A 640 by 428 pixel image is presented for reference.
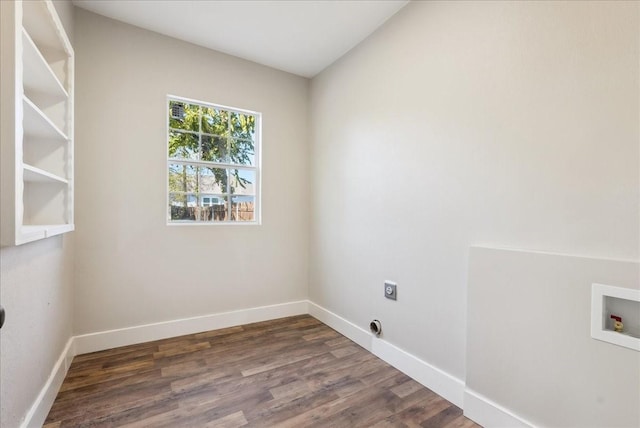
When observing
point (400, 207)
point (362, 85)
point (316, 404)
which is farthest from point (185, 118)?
point (316, 404)

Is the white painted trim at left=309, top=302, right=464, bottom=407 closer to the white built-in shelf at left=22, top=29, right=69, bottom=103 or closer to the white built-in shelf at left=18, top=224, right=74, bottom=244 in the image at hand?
the white built-in shelf at left=18, top=224, right=74, bottom=244

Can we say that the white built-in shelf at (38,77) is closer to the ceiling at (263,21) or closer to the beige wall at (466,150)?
the ceiling at (263,21)

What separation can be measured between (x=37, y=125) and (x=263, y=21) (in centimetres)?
172

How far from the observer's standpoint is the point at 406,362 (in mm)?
2053

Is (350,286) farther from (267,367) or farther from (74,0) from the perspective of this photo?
(74,0)

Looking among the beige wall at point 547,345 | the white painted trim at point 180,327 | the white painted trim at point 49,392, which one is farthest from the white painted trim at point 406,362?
the white painted trim at point 49,392

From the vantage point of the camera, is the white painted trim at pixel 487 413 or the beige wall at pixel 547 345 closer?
the beige wall at pixel 547 345

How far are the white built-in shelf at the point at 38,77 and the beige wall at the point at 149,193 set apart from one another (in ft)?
2.12

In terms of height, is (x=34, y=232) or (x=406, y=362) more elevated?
(x=34, y=232)

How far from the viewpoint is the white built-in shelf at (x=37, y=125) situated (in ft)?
3.95

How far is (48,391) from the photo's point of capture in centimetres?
158

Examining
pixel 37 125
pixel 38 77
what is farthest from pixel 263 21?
pixel 37 125

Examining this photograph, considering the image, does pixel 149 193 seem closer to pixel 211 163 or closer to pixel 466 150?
pixel 211 163

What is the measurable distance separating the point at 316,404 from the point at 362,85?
2455 millimetres
